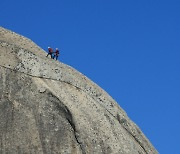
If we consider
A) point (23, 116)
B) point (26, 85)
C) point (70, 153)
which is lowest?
point (70, 153)

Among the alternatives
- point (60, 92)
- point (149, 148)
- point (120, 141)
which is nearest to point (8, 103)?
point (60, 92)

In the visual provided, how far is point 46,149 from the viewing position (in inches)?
1103

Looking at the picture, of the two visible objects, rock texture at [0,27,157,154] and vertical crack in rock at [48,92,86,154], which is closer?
rock texture at [0,27,157,154]

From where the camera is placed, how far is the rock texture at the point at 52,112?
2817cm

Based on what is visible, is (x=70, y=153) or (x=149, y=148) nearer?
(x=70, y=153)

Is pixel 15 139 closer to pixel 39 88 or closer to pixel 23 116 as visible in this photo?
pixel 23 116

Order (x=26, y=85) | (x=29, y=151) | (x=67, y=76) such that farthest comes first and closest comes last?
(x=67, y=76) < (x=26, y=85) < (x=29, y=151)

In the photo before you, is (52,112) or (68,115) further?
(68,115)

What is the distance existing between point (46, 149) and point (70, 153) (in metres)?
1.20

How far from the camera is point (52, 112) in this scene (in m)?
29.1

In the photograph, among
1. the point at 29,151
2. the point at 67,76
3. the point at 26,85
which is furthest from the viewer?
the point at 67,76

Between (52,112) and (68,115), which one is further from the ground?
(52,112)

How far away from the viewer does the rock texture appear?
28172mm

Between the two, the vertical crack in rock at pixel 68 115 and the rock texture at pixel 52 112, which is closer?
the rock texture at pixel 52 112
